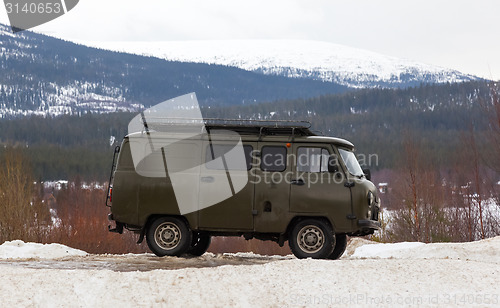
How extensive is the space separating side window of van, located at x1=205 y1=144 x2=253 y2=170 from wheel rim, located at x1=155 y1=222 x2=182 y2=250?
1.50 m

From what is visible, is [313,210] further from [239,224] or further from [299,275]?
[299,275]

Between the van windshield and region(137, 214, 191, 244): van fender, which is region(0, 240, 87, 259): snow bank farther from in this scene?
the van windshield

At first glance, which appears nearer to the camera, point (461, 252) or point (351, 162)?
point (351, 162)

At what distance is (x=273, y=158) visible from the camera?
1334cm

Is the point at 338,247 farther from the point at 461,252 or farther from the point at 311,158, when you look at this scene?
the point at 461,252

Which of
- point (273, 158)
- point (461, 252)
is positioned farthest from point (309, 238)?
point (461, 252)

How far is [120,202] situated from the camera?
13.6 metres

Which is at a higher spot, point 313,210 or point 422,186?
point 422,186

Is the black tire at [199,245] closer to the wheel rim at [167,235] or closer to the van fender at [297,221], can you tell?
the wheel rim at [167,235]

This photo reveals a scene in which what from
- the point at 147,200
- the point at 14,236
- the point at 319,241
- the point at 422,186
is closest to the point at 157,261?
the point at 147,200

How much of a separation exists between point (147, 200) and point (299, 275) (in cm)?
431

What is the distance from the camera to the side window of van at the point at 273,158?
13.3 metres

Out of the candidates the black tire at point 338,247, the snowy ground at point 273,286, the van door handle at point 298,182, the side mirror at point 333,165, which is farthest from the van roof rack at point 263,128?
the snowy ground at point 273,286

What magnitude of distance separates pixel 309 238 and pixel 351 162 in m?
1.79
